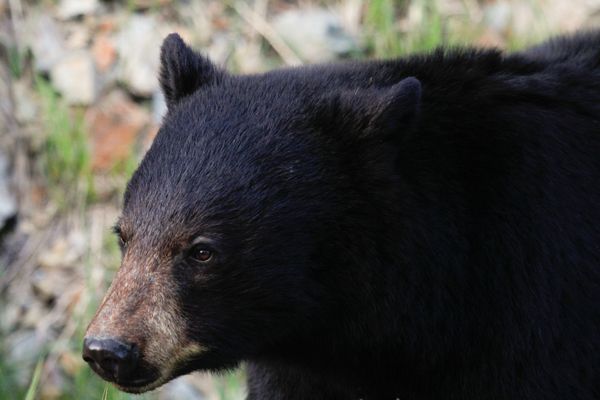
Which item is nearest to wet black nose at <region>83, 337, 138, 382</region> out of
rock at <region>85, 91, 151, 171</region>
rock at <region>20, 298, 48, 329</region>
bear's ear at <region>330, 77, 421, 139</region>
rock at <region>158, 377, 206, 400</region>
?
bear's ear at <region>330, 77, 421, 139</region>

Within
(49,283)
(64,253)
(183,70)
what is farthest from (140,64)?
(183,70)

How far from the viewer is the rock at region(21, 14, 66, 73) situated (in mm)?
7695

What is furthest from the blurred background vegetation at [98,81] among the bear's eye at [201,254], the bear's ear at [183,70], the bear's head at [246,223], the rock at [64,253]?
the bear's eye at [201,254]

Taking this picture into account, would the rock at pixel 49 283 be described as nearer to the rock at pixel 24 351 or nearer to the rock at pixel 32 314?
the rock at pixel 32 314

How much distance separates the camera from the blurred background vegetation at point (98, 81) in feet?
23.5

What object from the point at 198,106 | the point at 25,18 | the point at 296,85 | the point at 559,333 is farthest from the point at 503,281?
the point at 25,18

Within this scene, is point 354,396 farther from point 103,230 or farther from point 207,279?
point 103,230

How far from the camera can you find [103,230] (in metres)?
7.21

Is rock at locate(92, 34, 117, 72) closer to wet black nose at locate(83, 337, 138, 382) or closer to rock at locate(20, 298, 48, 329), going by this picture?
rock at locate(20, 298, 48, 329)

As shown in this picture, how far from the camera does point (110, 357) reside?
322 cm

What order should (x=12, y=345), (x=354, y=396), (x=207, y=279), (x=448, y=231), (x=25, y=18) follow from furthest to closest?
1. (x=25, y=18)
2. (x=12, y=345)
3. (x=354, y=396)
4. (x=448, y=231)
5. (x=207, y=279)

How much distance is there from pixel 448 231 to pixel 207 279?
2.80ft

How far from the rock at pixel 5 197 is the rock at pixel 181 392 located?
164 centimetres

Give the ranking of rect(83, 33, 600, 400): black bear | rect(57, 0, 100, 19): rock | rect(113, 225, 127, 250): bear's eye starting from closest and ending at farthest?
rect(83, 33, 600, 400): black bear < rect(113, 225, 127, 250): bear's eye < rect(57, 0, 100, 19): rock
